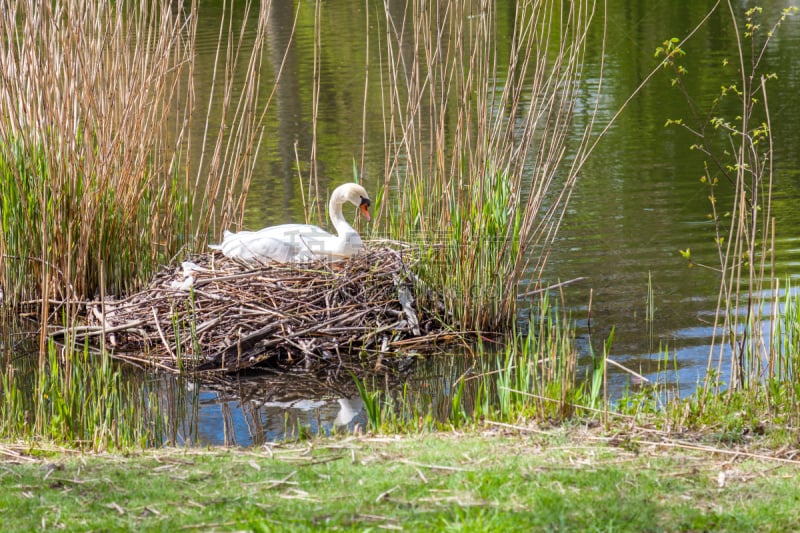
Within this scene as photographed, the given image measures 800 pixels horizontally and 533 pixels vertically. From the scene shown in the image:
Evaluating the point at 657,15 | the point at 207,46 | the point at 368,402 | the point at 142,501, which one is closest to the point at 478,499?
the point at 142,501

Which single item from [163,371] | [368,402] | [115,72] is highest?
[115,72]

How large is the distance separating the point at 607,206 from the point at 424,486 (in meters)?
8.31

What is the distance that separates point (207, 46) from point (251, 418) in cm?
2247

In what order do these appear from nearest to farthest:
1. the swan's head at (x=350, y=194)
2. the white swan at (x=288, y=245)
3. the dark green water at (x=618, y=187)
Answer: the dark green water at (x=618, y=187)
the white swan at (x=288, y=245)
the swan's head at (x=350, y=194)

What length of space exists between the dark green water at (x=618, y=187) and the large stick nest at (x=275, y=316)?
43 centimetres

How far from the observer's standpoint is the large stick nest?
24.5 ft

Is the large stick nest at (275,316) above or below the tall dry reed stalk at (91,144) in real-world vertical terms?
below

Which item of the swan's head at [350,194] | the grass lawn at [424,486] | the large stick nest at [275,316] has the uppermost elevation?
the swan's head at [350,194]

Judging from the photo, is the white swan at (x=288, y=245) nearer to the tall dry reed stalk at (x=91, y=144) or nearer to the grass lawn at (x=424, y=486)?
the tall dry reed stalk at (x=91, y=144)

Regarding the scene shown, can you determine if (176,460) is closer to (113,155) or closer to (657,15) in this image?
(113,155)

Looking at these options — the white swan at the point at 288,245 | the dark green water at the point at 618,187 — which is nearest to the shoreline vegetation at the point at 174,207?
the dark green water at the point at 618,187

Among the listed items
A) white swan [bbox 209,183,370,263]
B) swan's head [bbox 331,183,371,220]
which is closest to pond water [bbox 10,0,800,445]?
swan's head [bbox 331,183,371,220]

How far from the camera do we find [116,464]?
4.46 m

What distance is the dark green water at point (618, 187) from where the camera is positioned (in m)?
7.12
